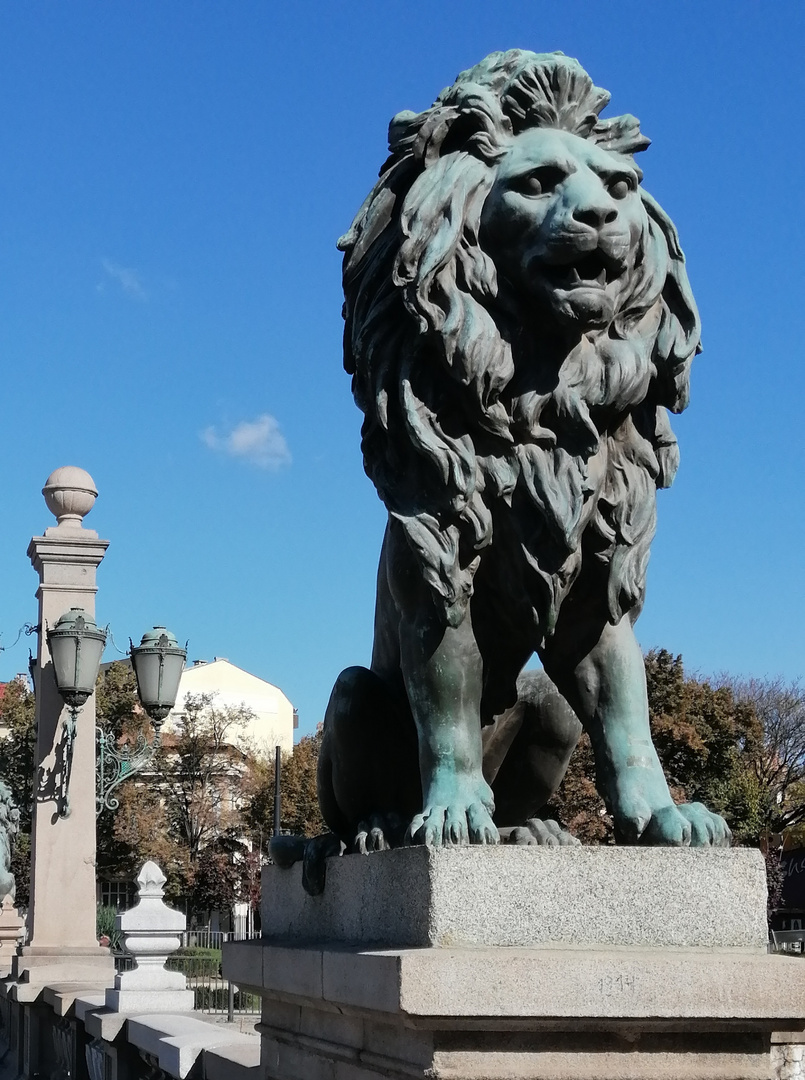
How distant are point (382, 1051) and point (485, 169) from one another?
7.37ft

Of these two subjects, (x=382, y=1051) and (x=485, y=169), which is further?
(x=485, y=169)

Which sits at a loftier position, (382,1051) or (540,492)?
(540,492)

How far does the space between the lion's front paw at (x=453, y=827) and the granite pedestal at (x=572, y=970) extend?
7 centimetres

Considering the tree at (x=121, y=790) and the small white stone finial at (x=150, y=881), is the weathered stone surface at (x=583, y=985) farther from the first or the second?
the tree at (x=121, y=790)

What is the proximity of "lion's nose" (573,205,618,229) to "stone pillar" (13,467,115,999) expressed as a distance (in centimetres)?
1104

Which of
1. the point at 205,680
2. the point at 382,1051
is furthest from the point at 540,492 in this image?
the point at 205,680

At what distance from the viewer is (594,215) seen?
11.7 ft

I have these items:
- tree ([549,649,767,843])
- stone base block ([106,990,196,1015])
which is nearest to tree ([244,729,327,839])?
tree ([549,649,767,843])

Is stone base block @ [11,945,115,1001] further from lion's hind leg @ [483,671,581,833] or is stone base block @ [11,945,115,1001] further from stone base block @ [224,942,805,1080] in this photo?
stone base block @ [224,942,805,1080]

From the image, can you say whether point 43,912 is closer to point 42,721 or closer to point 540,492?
point 42,721

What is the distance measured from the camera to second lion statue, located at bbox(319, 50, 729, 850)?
3.62m

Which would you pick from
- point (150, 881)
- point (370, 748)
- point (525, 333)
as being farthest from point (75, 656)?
point (525, 333)

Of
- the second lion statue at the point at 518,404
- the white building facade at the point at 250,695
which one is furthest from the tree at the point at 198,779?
the second lion statue at the point at 518,404

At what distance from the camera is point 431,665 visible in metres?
3.78
